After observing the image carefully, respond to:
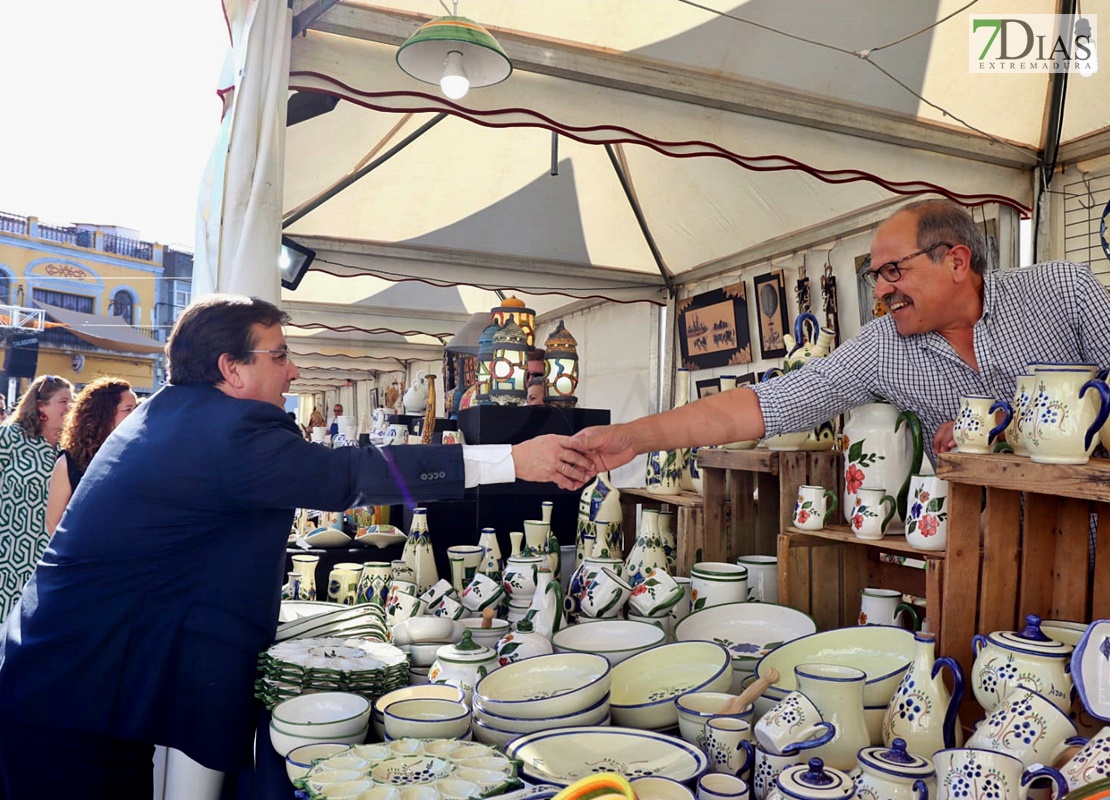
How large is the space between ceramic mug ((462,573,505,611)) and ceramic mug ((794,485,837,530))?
82 centimetres

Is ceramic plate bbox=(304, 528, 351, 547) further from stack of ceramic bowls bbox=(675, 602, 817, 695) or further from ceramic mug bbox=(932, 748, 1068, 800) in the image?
ceramic mug bbox=(932, 748, 1068, 800)

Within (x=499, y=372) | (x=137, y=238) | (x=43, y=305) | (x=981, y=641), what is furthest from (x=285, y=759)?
(x=137, y=238)

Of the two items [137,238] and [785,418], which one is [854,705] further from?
[137,238]

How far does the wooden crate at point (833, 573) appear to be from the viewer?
1709 millimetres

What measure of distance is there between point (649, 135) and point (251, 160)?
136cm

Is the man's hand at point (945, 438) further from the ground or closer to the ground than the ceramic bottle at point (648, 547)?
further from the ground

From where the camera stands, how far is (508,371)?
9.95 feet

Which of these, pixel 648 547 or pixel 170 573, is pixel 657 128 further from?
pixel 170 573

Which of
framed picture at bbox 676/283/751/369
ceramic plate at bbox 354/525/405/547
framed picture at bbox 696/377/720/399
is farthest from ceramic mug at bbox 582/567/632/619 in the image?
framed picture at bbox 696/377/720/399

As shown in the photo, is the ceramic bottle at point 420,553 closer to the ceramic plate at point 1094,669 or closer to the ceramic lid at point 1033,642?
the ceramic lid at point 1033,642

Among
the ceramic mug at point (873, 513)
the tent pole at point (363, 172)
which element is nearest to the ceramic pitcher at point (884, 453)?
the ceramic mug at point (873, 513)

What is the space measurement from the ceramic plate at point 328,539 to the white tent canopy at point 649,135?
4.50 feet

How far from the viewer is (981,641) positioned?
1.15m

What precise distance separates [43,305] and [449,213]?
47.9 feet
